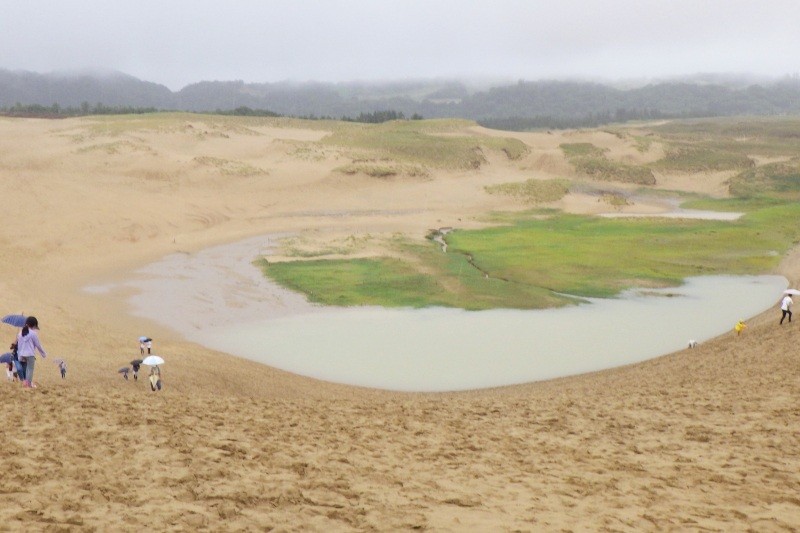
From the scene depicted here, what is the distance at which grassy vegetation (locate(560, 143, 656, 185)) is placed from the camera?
76688 millimetres

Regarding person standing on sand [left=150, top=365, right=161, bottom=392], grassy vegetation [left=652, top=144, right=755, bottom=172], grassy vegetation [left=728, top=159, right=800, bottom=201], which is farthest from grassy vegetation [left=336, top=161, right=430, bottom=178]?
person standing on sand [left=150, top=365, right=161, bottom=392]

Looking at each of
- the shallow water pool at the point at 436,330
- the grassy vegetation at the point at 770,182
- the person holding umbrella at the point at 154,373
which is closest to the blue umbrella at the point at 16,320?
the person holding umbrella at the point at 154,373

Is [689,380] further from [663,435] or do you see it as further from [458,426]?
[458,426]

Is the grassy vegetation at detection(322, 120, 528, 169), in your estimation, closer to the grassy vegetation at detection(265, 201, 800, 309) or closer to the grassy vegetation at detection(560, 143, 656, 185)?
the grassy vegetation at detection(560, 143, 656, 185)

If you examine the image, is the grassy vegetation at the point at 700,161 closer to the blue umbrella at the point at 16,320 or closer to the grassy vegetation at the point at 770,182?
the grassy vegetation at the point at 770,182

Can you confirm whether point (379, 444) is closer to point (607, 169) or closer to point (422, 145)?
point (422, 145)

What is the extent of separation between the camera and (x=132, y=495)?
884cm

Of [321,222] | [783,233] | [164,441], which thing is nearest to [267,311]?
[164,441]

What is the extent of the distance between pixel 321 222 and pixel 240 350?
29.1 meters

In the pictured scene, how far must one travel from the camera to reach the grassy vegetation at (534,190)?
210 feet

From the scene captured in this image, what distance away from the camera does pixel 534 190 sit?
65688mm

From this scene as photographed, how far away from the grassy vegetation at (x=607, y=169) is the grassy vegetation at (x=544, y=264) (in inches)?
952

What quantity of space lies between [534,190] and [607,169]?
1604cm

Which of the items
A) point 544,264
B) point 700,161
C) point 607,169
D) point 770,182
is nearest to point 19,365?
point 544,264
